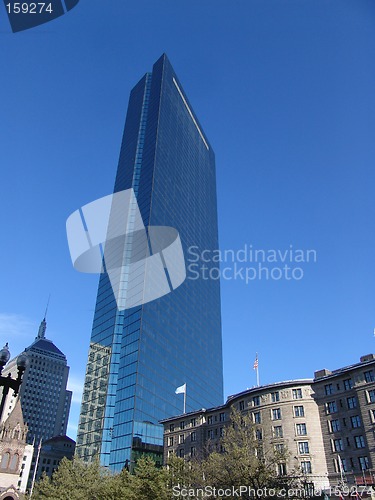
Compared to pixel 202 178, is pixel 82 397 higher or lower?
lower

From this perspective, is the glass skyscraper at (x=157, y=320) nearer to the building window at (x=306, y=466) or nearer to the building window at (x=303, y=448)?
the building window at (x=303, y=448)

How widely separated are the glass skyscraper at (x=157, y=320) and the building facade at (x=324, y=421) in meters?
30.8

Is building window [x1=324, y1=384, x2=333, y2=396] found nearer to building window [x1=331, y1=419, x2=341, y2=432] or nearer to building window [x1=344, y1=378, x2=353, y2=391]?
building window [x1=344, y1=378, x2=353, y2=391]

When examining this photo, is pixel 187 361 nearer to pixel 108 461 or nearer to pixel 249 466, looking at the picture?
pixel 108 461

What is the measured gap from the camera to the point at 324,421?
188ft

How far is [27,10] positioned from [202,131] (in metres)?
169

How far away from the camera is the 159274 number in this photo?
74.6 feet

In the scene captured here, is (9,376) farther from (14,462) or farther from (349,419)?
(14,462)

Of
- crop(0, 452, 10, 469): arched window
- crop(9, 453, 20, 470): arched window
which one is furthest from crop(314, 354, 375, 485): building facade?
crop(0, 452, 10, 469): arched window

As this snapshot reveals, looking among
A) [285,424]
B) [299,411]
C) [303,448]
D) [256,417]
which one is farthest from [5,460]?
[303,448]

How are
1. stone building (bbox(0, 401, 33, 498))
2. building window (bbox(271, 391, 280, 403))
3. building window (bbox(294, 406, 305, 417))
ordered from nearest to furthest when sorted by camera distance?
1. building window (bbox(294, 406, 305, 417))
2. building window (bbox(271, 391, 280, 403))
3. stone building (bbox(0, 401, 33, 498))

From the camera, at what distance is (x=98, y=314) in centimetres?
11312

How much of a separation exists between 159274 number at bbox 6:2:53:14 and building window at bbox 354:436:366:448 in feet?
178

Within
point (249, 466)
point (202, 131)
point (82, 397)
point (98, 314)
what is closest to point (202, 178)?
point (202, 131)
